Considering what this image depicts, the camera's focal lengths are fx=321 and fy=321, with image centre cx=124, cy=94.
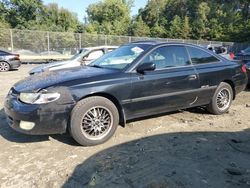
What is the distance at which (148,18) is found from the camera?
73.1m

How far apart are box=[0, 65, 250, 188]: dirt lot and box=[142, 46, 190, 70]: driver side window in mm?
1148

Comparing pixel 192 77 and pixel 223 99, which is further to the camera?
pixel 223 99

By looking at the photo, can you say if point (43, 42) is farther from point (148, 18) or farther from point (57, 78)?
point (148, 18)

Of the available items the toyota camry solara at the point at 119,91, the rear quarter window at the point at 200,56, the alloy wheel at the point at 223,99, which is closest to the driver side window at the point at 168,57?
the toyota camry solara at the point at 119,91

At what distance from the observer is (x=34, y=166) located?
14.2 ft

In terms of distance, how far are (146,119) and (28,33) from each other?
2311cm

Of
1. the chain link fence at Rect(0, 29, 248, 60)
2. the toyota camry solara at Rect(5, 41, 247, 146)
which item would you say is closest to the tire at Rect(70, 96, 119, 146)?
the toyota camry solara at Rect(5, 41, 247, 146)

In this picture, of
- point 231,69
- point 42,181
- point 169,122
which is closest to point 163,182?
point 42,181

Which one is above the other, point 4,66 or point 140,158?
point 140,158

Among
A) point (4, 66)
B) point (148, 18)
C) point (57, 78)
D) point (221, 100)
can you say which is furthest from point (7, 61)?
point (148, 18)

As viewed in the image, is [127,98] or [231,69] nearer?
[127,98]

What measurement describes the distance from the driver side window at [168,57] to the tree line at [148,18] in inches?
Answer: 1544

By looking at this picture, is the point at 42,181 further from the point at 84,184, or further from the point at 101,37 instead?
the point at 101,37

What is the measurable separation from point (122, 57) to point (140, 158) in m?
2.21
